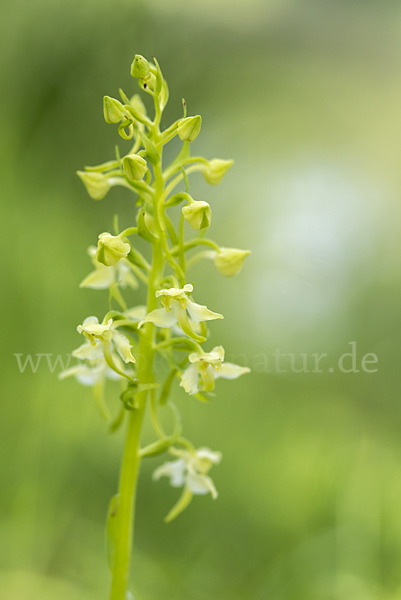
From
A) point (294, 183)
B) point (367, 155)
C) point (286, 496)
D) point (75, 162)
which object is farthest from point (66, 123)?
point (286, 496)

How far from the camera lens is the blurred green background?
192 cm

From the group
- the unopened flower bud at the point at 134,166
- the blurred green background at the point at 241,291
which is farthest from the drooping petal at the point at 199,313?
the blurred green background at the point at 241,291

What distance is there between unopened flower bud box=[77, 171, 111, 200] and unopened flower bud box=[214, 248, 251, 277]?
0.95 ft

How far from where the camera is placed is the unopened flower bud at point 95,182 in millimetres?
986

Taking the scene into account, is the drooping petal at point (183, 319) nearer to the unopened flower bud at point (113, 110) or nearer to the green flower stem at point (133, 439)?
the green flower stem at point (133, 439)

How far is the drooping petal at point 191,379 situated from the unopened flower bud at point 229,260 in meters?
0.23

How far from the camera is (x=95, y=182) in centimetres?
99

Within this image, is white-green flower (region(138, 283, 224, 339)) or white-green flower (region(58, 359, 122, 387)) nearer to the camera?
white-green flower (region(138, 283, 224, 339))

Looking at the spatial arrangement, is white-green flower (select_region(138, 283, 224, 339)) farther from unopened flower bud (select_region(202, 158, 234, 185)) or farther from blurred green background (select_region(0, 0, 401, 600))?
blurred green background (select_region(0, 0, 401, 600))

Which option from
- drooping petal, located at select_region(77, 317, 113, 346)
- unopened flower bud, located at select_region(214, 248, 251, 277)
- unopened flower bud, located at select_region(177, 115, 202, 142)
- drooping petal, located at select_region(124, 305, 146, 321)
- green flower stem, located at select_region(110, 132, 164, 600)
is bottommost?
green flower stem, located at select_region(110, 132, 164, 600)

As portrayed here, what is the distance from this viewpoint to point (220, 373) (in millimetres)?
925

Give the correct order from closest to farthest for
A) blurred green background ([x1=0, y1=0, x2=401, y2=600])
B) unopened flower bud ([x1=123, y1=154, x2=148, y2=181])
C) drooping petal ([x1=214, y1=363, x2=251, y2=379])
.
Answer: unopened flower bud ([x1=123, y1=154, x2=148, y2=181]) < drooping petal ([x1=214, y1=363, x2=251, y2=379]) < blurred green background ([x1=0, y1=0, x2=401, y2=600])

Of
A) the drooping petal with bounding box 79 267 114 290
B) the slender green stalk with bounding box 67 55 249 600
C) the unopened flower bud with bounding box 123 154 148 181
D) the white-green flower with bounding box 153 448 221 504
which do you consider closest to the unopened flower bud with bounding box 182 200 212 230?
the slender green stalk with bounding box 67 55 249 600

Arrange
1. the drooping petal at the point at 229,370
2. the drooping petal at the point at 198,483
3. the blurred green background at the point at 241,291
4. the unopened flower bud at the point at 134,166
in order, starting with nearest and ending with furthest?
the unopened flower bud at the point at 134,166, the drooping petal at the point at 229,370, the drooping petal at the point at 198,483, the blurred green background at the point at 241,291
